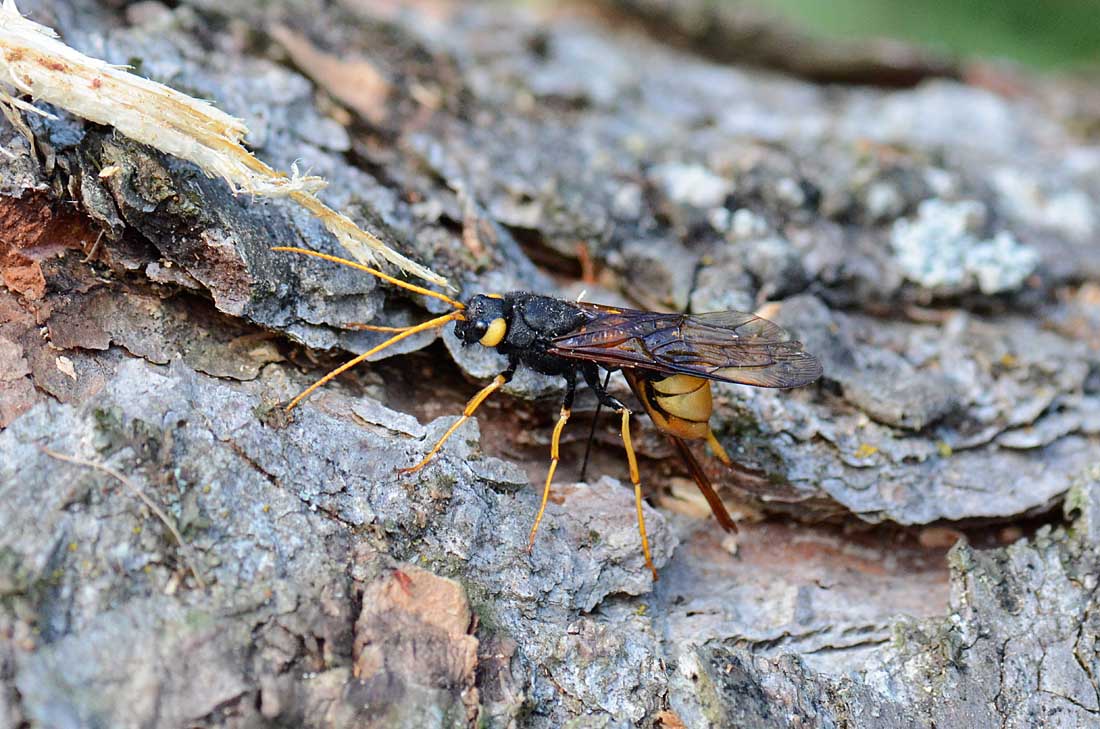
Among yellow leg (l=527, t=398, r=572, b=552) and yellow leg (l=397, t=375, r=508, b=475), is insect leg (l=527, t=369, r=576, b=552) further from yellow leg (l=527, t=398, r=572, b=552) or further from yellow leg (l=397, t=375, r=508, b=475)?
yellow leg (l=397, t=375, r=508, b=475)

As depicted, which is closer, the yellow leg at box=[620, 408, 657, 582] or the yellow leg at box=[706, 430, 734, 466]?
the yellow leg at box=[620, 408, 657, 582]

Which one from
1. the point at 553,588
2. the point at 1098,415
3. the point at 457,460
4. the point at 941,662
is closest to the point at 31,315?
the point at 457,460

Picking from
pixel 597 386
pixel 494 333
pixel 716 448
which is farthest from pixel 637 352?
pixel 494 333

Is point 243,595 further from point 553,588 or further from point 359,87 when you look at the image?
point 359,87

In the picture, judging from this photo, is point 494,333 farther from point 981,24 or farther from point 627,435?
point 981,24

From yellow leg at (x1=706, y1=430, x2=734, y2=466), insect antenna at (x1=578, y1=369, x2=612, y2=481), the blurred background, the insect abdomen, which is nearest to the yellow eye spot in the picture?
insect antenna at (x1=578, y1=369, x2=612, y2=481)

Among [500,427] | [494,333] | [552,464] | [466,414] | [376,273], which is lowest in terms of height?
[500,427]
